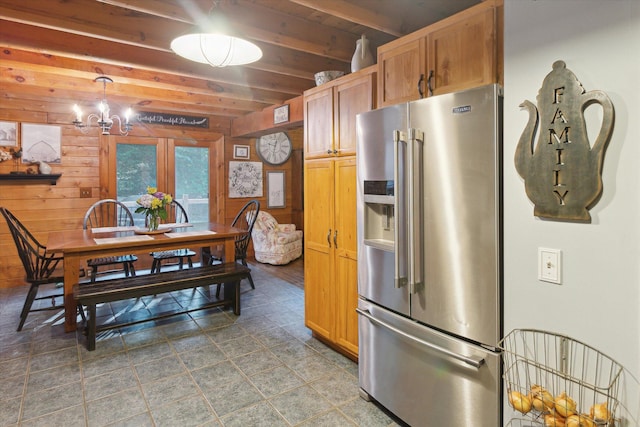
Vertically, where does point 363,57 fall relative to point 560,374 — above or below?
Result: above

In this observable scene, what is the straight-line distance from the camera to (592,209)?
1.29 meters

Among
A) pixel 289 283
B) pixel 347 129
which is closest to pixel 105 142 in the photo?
pixel 289 283

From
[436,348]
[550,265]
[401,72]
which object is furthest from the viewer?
[401,72]

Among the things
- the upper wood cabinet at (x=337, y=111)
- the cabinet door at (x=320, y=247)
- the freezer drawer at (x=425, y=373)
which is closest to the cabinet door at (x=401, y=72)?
the upper wood cabinet at (x=337, y=111)

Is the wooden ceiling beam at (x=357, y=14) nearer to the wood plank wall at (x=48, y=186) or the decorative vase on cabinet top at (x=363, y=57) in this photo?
the decorative vase on cabinet top at (x=363, y=57)

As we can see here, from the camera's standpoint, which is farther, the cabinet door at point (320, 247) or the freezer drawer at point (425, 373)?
the cabinet door at point (320, 247)

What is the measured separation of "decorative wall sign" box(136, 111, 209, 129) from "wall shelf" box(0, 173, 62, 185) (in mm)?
1383

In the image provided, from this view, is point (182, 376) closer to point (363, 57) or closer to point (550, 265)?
point (550, 265)

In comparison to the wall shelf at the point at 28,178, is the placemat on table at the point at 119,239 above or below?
below

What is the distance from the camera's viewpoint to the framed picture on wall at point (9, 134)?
4736 millimetres

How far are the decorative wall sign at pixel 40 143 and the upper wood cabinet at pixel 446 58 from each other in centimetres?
477

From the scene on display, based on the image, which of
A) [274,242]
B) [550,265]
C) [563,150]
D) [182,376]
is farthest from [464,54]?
[274,242]

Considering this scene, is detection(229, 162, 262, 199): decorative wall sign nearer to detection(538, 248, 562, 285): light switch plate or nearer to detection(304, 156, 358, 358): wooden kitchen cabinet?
detection(304, 156, 358, 358): wooden kitchen cabinet

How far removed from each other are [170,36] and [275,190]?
4311mm
